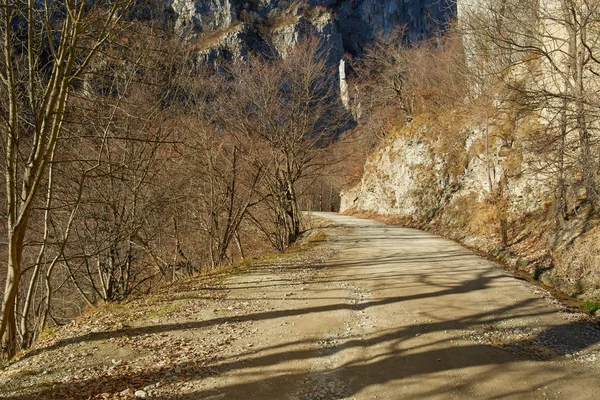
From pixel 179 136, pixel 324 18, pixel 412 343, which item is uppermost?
pixel 324 18

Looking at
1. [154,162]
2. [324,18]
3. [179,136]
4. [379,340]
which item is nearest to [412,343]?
[379,340]

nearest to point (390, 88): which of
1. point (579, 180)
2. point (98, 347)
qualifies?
point (579, 180)

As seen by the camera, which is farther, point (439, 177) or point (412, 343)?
point (439, 177)

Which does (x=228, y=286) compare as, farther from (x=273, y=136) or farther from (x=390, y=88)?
(x=390, y=88)

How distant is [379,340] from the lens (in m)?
5.75

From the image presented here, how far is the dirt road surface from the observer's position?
4543 millimetres

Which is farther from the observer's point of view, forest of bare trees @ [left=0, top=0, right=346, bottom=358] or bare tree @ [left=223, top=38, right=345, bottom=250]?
bare tree @ [left=223, top=38, right=345, bottom=250]

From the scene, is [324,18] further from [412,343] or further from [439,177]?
[412,343]

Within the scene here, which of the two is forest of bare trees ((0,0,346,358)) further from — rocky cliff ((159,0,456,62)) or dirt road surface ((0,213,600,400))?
rocky cliff ((159,0,456,62))

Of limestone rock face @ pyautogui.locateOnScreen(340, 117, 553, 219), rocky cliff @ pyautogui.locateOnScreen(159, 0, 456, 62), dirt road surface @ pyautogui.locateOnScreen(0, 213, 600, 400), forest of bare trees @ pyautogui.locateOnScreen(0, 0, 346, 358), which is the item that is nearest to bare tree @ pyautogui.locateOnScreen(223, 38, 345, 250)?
forest of bare trees @ pyautogui.locateOnScreen(0, 0, 346, 358)

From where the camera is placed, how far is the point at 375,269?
33.6 feet

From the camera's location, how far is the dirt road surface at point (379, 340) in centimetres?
454

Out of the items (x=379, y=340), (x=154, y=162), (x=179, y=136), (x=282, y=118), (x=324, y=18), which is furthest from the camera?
(x=324, y=18)

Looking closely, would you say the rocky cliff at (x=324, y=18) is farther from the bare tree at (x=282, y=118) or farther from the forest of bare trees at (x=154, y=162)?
the forest of bare trees at (x=154, y=162)
